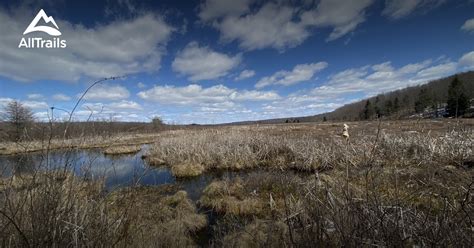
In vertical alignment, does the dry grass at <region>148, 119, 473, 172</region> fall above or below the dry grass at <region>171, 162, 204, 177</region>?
above

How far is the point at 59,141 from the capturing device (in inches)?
112

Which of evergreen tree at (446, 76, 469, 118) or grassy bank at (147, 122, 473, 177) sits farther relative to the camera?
grassy bank at (147, 122, 473, 177)

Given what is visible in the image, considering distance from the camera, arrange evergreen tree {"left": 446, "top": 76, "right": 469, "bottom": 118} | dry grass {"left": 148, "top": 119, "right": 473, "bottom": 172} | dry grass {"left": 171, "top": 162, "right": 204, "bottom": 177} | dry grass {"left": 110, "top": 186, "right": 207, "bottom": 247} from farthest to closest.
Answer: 1. dry grass {"left": 171, "top": 162, "right": 204, "bottom": 177}
2. dry grass {"left": 148, "top": 119, "right": 473, "bottom": 172}
3. dry grass {"left": 110, "top": 186, "right": 207, "bottom": 247}
4. evergreen tree {"left": 446, "top": 76, "right": 469, "bottom": 118}

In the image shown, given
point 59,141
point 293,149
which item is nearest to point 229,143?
point 293,149

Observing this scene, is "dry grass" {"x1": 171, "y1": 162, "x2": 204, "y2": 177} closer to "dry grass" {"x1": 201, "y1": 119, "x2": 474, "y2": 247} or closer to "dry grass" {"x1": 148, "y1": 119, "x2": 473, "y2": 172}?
"dry grass" {"x1": 148, "y1": 119, "x2": 473, "y2": 172}

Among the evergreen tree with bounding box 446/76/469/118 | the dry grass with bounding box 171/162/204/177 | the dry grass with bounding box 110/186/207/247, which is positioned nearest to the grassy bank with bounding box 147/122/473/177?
the dry grass with bounding box 171/162/204/177

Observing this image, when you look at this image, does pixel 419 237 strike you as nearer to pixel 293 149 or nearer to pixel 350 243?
pixel 350 243

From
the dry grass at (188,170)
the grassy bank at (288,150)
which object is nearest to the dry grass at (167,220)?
the dry grass at (188,170)

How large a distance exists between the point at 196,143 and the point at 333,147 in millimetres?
9782

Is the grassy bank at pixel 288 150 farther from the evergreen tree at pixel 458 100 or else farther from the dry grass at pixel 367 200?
the evergreen tree at pixel 458 100

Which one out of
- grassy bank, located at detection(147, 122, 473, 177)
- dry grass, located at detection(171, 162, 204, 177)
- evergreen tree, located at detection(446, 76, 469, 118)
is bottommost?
dry grass, located at detection(171, 162, 204, 177)

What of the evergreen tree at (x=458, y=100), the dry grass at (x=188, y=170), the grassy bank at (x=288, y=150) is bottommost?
the dry grass at (x=188, y=170)

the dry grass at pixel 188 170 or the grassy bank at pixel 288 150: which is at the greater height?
the grassy bank at pixel 288 150

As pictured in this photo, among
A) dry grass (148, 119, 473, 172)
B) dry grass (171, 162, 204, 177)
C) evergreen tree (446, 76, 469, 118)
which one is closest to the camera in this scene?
evergreen tree (446, 76, 469, 118)
